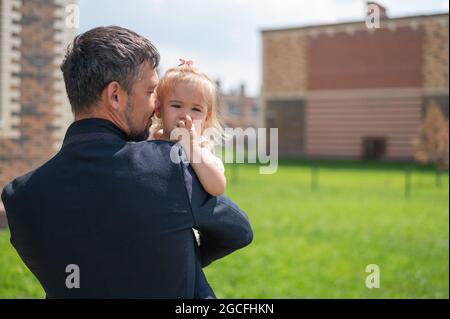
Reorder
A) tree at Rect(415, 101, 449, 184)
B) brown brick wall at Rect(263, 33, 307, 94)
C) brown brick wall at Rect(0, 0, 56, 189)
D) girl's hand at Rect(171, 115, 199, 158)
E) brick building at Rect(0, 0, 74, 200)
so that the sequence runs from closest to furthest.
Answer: girl's hand at Rect(171, 115, 199, 158) < tree at Rect(415, 101, 449, 184) < brick building at Rect(0, 0, 74, 200) < brown brick wall at Rect(0, 0, 56, 189) < brown brick wall at Rect(263, 33, 307, 94)

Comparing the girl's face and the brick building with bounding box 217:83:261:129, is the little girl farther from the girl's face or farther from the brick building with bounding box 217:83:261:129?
the brick building with bounding box 217:83:261:129

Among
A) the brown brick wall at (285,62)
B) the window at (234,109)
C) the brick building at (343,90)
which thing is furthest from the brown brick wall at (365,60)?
the window at (234,109)

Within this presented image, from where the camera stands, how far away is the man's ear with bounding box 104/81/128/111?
5.35 ft

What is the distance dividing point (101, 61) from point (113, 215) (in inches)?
17.6

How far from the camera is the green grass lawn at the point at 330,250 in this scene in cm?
577

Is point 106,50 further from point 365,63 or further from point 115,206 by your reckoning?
point 365,63

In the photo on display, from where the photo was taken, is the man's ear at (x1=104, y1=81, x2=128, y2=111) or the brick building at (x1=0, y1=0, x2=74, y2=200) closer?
the man's ear at (x1=104, y1=81, x2=128, y2=111)

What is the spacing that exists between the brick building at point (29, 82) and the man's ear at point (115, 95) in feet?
22.2

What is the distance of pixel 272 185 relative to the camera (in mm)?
16109

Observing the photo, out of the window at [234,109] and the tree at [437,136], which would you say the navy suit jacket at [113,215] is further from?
the window at [234,109]

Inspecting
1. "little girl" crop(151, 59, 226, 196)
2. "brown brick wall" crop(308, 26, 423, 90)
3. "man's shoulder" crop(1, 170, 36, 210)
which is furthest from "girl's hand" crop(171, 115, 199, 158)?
"brown brick wall" crop(308, 26, 423, 90)

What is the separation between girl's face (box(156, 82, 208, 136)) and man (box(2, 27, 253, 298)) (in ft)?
0.91

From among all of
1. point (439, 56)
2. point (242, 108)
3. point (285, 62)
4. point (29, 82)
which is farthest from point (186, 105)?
point (242, 108)
